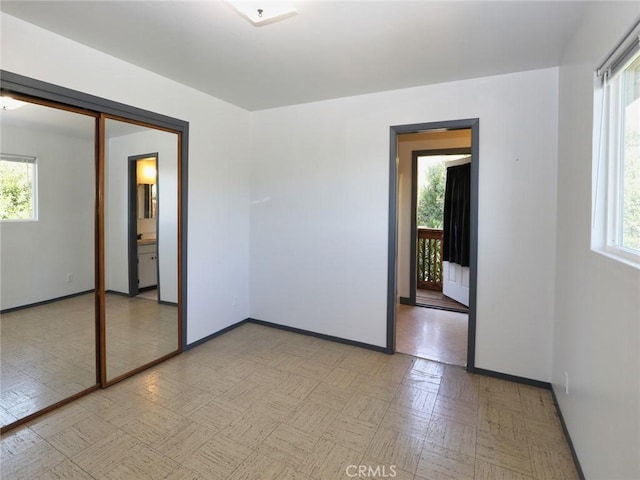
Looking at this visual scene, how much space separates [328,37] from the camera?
2.13 meters

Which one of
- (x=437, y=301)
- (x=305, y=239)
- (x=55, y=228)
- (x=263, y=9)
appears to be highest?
(x=263, y=9)

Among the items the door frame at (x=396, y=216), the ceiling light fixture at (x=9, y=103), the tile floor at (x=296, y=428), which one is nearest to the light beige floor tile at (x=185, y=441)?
the tile floor at (x=296, y=428)

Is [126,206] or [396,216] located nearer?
[126,206]

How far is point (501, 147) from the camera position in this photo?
2674 mm

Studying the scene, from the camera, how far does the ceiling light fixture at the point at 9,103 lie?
2.00 m

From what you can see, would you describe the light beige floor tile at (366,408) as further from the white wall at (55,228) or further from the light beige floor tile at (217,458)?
the white wall at (55,228)

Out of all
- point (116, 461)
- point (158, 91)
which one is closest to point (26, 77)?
point (158, 91)

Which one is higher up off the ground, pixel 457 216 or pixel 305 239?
pixel 457 216

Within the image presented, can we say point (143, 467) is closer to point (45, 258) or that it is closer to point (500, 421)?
point (45, 258)

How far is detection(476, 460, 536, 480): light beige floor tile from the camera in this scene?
1.72 meters

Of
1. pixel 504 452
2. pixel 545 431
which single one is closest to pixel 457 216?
pixel 545 431

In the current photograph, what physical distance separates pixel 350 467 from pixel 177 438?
1052mm

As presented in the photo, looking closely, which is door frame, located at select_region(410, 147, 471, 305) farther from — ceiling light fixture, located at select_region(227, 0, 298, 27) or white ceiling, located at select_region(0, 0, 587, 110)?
ceiling light fixture, located at select_region(227, 0, 298, 27)

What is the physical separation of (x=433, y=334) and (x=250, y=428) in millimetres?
2398
